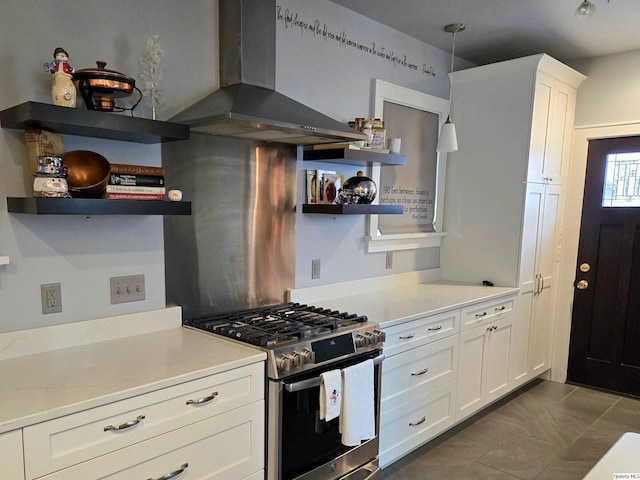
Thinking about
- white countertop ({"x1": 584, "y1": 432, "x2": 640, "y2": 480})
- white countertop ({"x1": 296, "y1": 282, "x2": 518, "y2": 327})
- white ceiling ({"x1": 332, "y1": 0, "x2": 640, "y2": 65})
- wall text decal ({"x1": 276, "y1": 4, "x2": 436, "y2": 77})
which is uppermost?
white ceiling ({"x1": 332, "y1": 0, "x2": 640, "y2": 65})

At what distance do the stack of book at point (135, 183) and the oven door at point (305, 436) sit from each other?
0.94 meters

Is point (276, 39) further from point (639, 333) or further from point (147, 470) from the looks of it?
point (639, 333)

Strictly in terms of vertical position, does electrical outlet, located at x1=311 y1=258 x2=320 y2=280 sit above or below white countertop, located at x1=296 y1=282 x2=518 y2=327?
above

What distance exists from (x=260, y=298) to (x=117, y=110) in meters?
1.22

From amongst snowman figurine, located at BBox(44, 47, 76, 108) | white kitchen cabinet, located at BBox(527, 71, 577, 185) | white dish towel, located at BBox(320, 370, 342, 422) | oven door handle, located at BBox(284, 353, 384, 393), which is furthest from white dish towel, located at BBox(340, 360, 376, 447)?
white kitchen cabinet, located at BBox(527, 71, 577, 185)

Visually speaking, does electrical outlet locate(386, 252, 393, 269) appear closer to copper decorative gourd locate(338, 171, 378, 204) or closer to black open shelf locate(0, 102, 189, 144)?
copper decorative gourd locate(338, 171, 378, 204)

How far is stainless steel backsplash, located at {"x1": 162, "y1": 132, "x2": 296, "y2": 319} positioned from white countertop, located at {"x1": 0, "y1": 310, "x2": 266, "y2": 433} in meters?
0.32

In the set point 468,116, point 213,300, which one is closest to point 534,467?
point 213,300

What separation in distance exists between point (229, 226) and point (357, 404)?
1.10 m

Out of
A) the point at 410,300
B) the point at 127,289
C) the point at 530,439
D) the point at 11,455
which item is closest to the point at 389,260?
the point at 410,300

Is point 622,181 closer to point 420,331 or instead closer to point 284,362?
point 420,331

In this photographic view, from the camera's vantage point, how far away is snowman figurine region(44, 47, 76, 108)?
171 centimetres

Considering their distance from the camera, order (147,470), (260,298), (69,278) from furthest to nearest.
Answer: (260,298) < (69,278) < (147,470)

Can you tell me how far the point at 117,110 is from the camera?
6.52 ft
